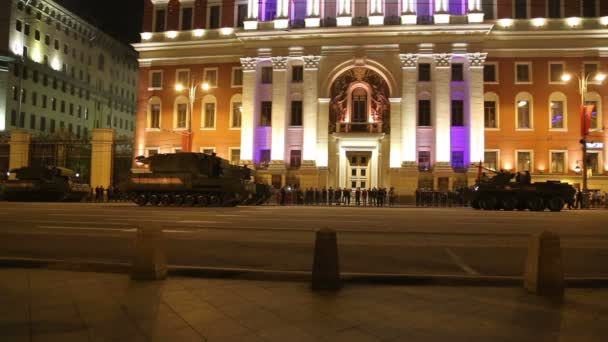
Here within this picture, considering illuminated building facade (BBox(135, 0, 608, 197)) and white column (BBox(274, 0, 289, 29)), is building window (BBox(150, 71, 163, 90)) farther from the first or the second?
white column (BBox(274, 0, 289, 29))

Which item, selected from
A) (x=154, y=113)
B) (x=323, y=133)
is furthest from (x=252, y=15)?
(x=154, y=113)

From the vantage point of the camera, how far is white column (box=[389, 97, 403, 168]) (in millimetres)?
39938

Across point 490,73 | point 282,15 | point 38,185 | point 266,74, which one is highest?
point 282,15

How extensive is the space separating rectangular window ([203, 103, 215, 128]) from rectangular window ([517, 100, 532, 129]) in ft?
86.3

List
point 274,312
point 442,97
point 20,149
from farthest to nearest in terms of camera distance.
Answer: point 442,97 < point 20,149 < point 274,312

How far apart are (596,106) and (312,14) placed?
80.3 ft

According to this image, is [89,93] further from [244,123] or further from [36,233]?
[36,233]

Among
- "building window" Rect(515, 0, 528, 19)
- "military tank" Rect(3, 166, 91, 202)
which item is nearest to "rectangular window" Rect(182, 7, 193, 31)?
"military tank" Rect(3, 166, 91, 202)

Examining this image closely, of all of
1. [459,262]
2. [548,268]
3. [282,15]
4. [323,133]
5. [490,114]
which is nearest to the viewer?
[548,268]

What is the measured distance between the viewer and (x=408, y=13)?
40.2 m

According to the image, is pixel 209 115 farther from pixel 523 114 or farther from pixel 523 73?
pixel 523 73

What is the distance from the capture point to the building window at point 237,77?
4434 centimetres

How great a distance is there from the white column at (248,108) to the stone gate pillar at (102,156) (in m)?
10.8

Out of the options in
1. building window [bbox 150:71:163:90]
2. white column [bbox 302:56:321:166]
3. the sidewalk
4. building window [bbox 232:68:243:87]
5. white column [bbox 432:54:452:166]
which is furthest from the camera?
building window [bbox 150:71:163:90]
